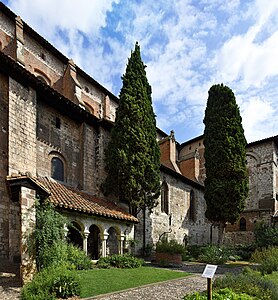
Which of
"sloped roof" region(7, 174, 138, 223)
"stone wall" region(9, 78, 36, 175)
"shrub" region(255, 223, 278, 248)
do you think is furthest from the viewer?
"shrub" region(255, 223, 278, 248)

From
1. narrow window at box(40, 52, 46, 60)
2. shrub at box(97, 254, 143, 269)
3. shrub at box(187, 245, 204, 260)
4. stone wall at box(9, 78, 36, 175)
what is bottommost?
shrub at box(187, 245, 204, 260)

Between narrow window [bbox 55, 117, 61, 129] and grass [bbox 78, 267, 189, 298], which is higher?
narrow window [bbox 55, 117, 61, 129]

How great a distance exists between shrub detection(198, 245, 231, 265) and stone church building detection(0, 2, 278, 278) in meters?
3.68

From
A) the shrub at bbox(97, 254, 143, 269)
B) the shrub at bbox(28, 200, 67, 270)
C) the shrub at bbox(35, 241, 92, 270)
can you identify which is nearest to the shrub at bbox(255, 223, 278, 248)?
the shrub at bbox(97, 254, 143, 269)

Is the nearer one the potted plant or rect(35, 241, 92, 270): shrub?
rect(35, 241, 92, 270): shrub

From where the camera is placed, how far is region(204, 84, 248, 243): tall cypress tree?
22.3m

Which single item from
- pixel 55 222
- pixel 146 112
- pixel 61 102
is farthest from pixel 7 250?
pixel 146 112

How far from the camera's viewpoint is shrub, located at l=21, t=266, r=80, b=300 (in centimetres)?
722

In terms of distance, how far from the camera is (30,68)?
20000 mm

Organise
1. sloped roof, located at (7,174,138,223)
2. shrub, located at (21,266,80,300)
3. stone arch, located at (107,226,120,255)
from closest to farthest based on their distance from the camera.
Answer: shrub, located at (21,266,80,300)
sloped roof, located at (7,174,138,223)
stone arch, located at (107,226,120,255)

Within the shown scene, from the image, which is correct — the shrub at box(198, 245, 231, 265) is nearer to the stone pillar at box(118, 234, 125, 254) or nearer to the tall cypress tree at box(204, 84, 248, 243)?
the tall cypress tree at box(204, 84, 248, 243)

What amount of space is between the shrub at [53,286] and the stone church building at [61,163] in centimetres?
236

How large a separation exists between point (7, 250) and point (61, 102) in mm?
7910

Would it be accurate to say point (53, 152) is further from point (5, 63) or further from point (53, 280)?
point (53, 280)
